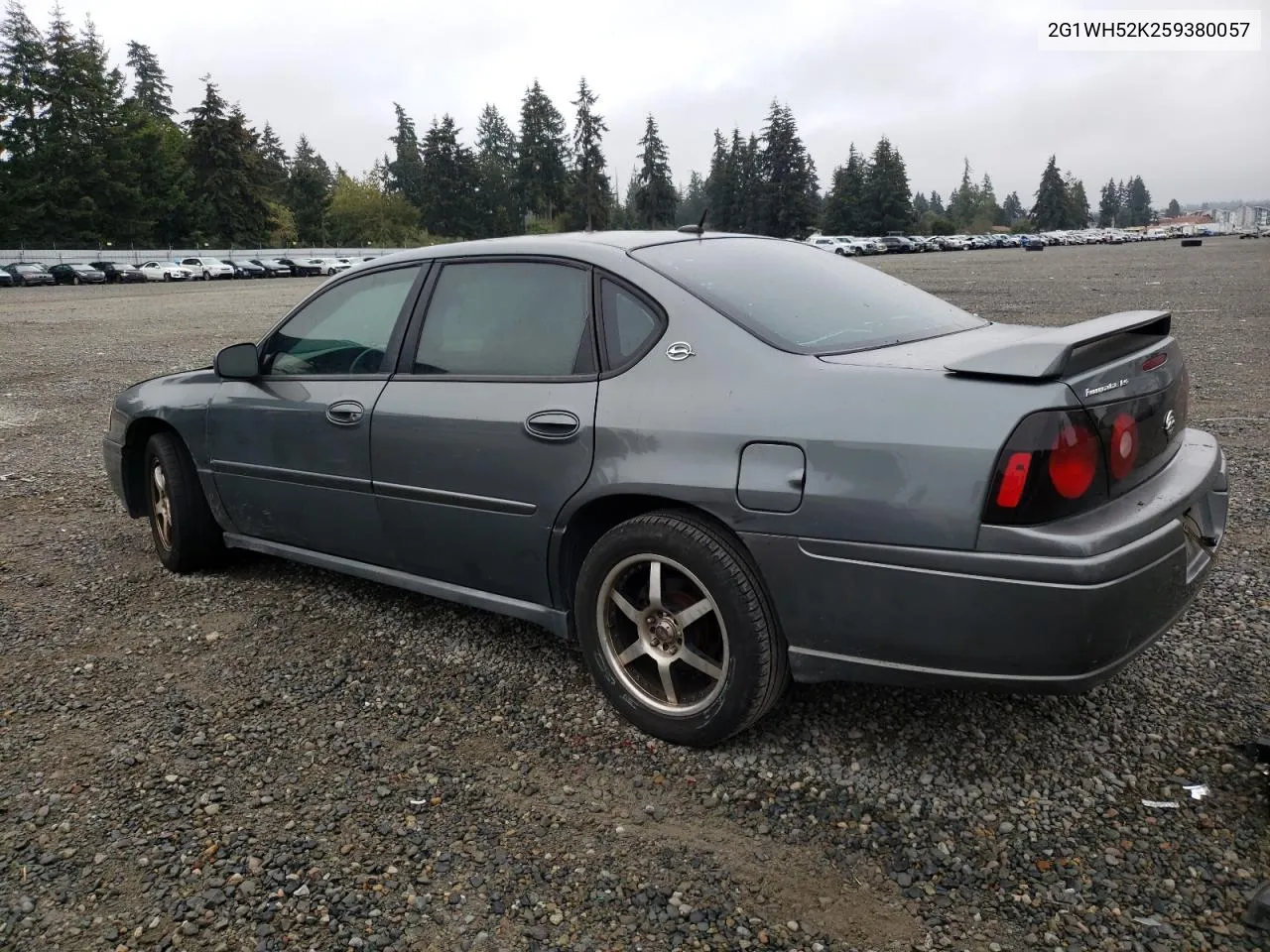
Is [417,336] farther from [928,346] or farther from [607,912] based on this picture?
[607,912]

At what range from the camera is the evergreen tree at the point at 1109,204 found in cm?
18688

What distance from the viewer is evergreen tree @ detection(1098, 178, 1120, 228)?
186875 mm

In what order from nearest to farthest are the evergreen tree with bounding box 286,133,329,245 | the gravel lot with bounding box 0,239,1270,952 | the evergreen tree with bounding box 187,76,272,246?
the gravel lot with bounding box 0,239,1270,952 < the evergreen tree with bounding box 187,76,272,246 < the evergreen tree with bounding box 286,133,329,245

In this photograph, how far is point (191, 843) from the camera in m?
2.59

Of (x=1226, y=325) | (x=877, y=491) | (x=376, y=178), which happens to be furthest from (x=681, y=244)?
(x=376, y=178)

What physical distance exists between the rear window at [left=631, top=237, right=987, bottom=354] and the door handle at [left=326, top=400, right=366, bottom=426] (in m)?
1.24

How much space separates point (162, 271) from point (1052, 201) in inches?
4752

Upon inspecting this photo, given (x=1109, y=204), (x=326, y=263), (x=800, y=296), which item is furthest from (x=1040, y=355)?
(x=1109, y=204)

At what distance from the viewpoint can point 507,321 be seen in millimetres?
3404

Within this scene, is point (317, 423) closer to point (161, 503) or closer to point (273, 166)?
point (161, 503)

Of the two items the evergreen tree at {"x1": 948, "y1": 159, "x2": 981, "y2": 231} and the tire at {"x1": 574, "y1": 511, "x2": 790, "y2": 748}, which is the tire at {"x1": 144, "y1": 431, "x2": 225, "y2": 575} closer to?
the tire at {"x1": 574, "y1": 511, "x2": 790, "y2": 748}

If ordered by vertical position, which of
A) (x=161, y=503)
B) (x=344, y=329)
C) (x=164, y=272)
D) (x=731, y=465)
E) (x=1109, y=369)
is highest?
(x=164, y=272)

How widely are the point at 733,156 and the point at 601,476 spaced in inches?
4076

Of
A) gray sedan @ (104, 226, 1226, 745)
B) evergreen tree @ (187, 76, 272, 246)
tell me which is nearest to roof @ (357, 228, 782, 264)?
gray sedan @ (104, 226, 1226, 745)
